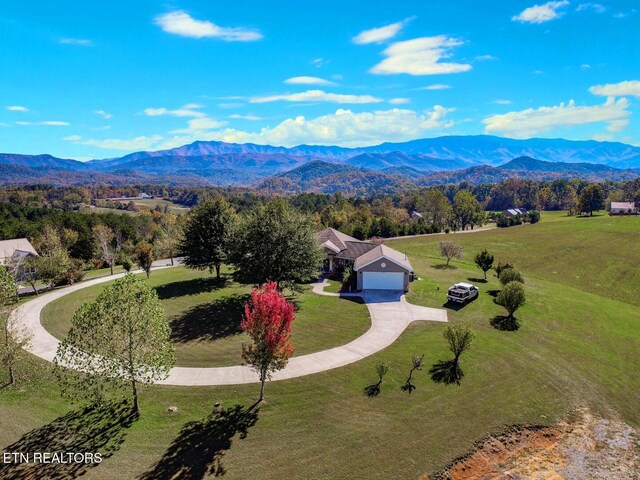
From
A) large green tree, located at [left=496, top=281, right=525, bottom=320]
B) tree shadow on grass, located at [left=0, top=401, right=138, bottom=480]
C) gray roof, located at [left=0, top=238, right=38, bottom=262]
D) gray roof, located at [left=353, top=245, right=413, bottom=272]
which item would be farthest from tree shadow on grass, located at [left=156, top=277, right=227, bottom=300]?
gray roof, located at [left=0, top=238, right=38, bottom=262]

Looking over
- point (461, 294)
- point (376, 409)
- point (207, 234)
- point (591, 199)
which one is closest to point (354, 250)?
point (461, 294)

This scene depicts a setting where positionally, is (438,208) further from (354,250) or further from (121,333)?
(121,333)

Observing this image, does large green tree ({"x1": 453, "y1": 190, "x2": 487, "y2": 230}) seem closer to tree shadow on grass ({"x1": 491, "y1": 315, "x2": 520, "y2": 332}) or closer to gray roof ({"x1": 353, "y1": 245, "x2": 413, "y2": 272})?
gray roof ({"x1": 353, "y1": 245, "x2": 413, "y2": 272})

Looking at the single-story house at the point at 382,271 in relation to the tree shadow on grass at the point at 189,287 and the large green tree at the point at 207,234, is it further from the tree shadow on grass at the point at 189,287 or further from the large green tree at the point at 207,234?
the tree shadow on grass at the point at 189,287

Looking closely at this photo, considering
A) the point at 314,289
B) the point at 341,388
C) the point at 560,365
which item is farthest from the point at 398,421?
the point at 314,289

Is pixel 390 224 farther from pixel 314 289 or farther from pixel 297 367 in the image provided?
pixel 297 367

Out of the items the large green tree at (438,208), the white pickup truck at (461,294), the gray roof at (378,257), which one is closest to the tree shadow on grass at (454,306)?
the white pickup truck at (461,294)

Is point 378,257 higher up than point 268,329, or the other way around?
point 268,329
